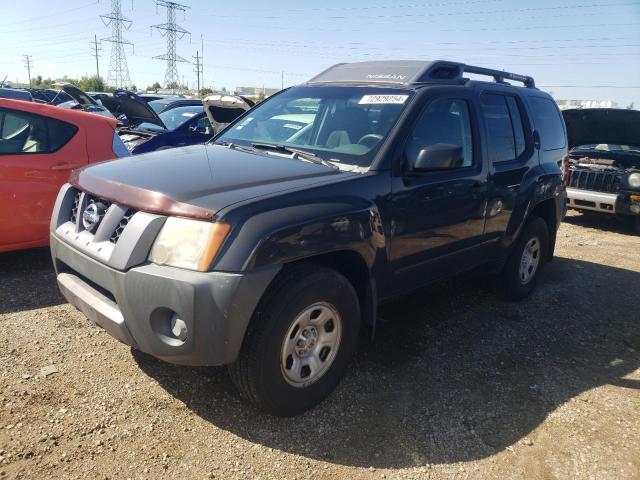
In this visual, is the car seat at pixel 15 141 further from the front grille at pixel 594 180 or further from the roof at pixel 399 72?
the front grille at pixel 594 180

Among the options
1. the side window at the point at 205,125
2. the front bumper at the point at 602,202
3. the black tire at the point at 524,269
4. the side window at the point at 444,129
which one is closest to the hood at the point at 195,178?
the side window at the point at 444,129

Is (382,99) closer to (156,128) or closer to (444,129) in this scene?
(444,129)

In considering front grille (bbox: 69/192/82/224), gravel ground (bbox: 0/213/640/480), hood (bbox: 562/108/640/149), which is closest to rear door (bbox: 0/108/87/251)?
gravel ground (bbox: 0/213/640/480)

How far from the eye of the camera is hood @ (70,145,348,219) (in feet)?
8.07

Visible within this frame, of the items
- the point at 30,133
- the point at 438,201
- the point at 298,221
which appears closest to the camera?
the point at 298,221

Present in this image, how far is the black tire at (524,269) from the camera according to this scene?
15.3 ft

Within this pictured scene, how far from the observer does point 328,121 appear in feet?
11.8

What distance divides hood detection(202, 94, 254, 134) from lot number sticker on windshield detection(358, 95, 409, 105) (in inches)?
105

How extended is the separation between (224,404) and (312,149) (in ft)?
5.46

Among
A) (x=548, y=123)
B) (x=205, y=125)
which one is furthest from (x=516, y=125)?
(x=205, y=125)

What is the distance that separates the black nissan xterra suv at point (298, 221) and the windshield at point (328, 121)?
14mm

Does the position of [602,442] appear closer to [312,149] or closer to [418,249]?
[418,249]

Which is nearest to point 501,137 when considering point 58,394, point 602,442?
point 602,442

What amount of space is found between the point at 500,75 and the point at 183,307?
3.71 meters
